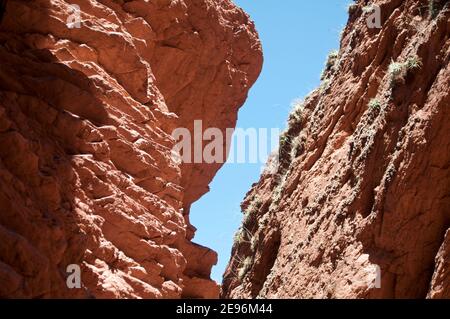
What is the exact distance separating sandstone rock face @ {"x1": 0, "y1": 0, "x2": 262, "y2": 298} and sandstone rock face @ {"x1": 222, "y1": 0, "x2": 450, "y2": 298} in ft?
9.42

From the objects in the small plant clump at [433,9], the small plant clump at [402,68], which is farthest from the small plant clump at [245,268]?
the small plant clump at [433,9]

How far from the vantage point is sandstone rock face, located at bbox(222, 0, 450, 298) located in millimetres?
11305

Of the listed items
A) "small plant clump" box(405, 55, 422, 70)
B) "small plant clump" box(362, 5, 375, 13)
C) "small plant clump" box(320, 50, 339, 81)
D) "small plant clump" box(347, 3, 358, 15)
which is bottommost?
"small plant clump" box(405, 55, 422, 70)

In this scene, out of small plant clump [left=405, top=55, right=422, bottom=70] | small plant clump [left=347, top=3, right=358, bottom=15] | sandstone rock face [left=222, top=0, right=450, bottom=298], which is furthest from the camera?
small plant clump [left=347, top=3, right=358, bottom=15]

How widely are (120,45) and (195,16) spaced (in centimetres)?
566

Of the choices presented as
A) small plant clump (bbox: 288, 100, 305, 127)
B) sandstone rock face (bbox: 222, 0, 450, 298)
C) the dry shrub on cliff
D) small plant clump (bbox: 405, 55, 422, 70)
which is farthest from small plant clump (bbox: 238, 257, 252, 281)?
small plant clump (bbox: 405, 55, 422, 70)

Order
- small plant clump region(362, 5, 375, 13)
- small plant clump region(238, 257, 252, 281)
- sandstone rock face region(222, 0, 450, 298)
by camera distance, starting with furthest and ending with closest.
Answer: small plant clump region(238, 257, 252, 281)
small plant clump region(362, 5, 375, 13)
sandstone rock face region(222, 0, 450, 298)

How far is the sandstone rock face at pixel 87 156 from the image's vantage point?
30.5ft

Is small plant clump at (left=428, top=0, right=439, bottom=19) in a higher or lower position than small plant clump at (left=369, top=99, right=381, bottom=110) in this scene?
higher

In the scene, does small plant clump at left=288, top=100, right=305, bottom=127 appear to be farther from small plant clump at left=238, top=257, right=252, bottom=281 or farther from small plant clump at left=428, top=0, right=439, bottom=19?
small plant clump at left=428, top=0, right=439, bottom=19

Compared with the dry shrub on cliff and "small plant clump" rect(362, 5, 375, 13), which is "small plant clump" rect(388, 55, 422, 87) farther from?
the dry shrub on cliff

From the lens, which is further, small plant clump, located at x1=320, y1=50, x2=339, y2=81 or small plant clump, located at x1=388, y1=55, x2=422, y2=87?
small plant clump, located at x1=320, y1=50, x2=339, y2=81

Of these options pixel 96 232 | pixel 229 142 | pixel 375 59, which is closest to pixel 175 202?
pixel 96 232

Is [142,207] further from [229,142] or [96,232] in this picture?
[229,142]
